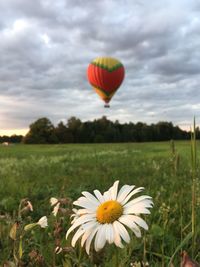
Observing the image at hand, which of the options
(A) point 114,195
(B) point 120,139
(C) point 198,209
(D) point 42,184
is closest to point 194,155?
(A) point 114,195

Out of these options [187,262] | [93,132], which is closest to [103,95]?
[187,262]

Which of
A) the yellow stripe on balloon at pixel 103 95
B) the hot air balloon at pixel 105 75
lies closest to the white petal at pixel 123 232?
the hot air balloon at pixel 105 75

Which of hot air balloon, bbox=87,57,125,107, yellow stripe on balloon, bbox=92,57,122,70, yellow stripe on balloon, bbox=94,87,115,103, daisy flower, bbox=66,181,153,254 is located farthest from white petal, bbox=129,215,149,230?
yellow stripe on balloon, bbox=94,87,115,103

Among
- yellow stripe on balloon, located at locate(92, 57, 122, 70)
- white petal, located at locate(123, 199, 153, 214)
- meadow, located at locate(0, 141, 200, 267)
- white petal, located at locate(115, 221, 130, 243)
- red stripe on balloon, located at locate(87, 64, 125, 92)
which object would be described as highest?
yellow stripe on balloon, located at locate(92, 57, 122, 70)

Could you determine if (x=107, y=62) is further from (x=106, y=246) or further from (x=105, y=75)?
(x=106, y=246)

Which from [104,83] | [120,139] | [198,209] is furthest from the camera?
[120,139]

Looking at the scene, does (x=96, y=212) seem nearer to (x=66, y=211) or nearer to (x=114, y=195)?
(x=114, y=195)

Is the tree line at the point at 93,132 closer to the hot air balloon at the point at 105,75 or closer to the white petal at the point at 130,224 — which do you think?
the hot air balloon at the point at 105,75

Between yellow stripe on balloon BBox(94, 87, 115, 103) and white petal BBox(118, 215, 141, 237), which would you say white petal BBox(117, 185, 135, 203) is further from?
yellow stripe on balloon BBox(94, 87, 115, 103)

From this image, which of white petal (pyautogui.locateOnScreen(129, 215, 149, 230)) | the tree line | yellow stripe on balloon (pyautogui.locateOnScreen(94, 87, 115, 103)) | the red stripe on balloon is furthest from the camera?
the tree line
